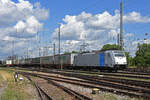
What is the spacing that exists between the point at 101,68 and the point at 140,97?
2321 cm

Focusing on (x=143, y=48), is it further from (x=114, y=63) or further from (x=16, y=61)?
(x=114, y=63)

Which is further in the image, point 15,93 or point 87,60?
point 87,60

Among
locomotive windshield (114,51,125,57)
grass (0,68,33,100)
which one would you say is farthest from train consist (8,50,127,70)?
grass (0,68,33,100)

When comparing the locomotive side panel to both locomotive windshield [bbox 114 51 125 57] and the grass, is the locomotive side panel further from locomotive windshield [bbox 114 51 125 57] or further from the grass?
the grass

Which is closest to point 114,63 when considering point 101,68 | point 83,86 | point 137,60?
point 101,68

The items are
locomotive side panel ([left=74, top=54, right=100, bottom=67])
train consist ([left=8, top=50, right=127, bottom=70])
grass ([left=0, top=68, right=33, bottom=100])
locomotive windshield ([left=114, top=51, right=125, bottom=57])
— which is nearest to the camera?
grass ([left=0, top=68, right=33, bottom=100])

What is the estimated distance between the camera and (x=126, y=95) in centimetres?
1172

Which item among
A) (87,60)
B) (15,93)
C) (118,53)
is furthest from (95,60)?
(15,93)


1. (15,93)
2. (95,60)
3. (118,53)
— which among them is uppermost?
(118,53)

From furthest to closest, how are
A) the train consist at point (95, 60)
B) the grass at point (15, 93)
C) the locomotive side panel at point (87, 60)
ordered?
1. the locomotive side panel at point (87, 60)
2. the train consist at point (95, 60)
3. the grass at point (15, 93)

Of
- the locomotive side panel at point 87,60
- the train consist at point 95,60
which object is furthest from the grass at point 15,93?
the locomotive side panel at point 87,60

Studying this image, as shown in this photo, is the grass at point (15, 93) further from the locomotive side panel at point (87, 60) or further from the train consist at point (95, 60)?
the locomotive side panel at point (87, 60)

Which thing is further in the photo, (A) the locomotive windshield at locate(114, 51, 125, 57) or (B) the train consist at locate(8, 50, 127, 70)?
(A) the locomotive windshield at locate(114, 51, 125, 57)

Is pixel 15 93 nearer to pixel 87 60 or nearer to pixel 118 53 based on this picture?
pixel 118 53
